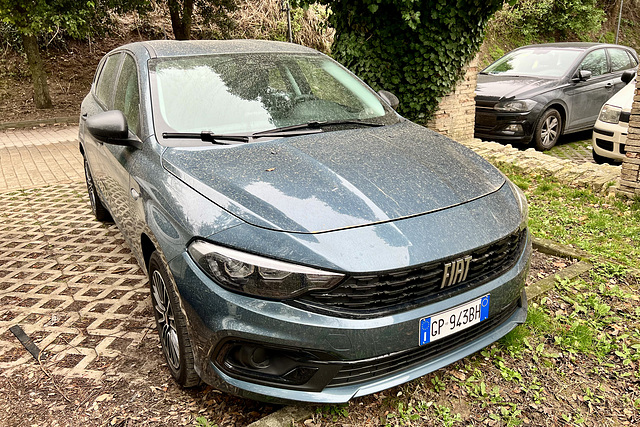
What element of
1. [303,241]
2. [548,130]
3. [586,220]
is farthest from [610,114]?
[303,241]

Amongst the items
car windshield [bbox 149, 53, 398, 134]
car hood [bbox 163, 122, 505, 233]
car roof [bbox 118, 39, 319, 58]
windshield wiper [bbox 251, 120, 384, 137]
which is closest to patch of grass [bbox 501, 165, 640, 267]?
car hood [bbox 163, 122, 505, 233]

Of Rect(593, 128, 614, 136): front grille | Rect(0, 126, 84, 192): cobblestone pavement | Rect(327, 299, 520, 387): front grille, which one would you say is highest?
Rect(327, 299, 520, 387): front grille

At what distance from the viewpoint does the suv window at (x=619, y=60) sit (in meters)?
9.06

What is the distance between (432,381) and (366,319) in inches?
32.1

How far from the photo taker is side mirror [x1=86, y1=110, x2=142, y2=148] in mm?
2932

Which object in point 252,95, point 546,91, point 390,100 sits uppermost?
point 252,95

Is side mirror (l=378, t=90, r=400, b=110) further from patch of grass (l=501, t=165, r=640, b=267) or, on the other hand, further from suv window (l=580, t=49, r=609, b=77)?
suv window (l=580, t=49, r=609, b=77)

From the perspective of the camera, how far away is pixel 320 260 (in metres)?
2.07

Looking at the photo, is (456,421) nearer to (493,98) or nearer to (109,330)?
(109,330)

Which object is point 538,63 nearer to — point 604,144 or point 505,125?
point 505,125

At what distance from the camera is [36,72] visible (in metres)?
12.2

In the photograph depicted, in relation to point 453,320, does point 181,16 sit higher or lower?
higher

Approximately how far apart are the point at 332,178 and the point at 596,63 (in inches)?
316

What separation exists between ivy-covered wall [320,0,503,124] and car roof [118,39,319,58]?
3.22 meters
